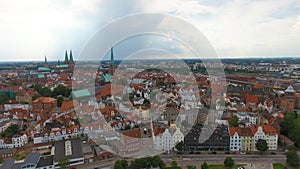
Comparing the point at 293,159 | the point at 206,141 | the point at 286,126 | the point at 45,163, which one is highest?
the point at 286,126

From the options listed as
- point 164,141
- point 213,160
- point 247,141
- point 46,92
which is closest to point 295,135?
point 247,141

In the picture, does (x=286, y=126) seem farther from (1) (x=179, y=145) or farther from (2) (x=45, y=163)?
(2) (x=45, y=163)

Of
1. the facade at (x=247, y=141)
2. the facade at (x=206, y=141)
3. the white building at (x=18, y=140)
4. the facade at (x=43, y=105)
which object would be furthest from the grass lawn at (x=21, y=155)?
the facade at (x=247, y=141)

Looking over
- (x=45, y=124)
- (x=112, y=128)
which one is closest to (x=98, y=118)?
(x=112, y=128)

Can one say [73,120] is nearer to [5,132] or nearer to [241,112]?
[5,132]

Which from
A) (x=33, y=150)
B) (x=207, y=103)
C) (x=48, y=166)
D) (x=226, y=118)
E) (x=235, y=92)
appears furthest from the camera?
(x=235, y=92)

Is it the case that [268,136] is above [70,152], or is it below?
above

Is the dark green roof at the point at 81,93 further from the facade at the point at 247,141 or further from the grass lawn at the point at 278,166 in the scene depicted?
the grass lawn at the point at 278,166

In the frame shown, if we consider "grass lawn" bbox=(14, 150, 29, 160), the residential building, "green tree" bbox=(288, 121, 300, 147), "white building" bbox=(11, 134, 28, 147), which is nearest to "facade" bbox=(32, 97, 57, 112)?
"white building" bbox=(11, 134, 28, 147)
